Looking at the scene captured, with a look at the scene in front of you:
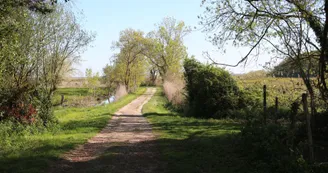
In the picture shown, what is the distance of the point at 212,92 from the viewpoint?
919 inches

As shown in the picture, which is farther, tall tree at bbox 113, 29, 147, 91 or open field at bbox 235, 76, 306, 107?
tall tree at bbox 113, 29, 147, 91

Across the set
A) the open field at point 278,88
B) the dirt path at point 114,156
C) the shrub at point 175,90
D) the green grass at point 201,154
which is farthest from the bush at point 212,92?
the dirt path at point 114,156

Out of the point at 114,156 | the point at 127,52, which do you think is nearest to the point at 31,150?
the point at 114,156

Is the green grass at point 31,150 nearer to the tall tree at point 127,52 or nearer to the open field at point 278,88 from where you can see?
the open field at point 278,88

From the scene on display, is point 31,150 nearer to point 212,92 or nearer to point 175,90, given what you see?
point 212,92

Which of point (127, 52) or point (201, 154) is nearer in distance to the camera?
point (201, 154)

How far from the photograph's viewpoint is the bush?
22875 millimetres

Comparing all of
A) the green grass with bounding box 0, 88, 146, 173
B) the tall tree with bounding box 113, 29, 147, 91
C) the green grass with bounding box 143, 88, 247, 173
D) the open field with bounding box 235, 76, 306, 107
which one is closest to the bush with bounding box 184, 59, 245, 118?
the open field with bounding box 235, 76, 306, 107

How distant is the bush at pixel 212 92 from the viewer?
22875 millimetres

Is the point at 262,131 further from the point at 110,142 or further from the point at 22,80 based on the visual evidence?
the point at 22,80

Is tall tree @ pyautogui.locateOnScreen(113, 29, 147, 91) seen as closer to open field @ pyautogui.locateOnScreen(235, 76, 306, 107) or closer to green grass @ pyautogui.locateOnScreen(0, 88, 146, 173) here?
open field @ pyautogui.locateOnScreen(235, 76, 306, 107)

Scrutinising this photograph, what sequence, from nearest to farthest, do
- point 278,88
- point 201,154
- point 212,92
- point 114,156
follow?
point 201,154 < point 114,156 < point 278,88 < point 212,92

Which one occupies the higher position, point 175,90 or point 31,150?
point 175,90

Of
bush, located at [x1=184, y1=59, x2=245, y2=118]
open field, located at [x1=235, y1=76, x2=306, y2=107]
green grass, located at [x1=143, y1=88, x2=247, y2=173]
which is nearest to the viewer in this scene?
green grass, located at [x1=143, y1=88, x2=247, y2=173]
